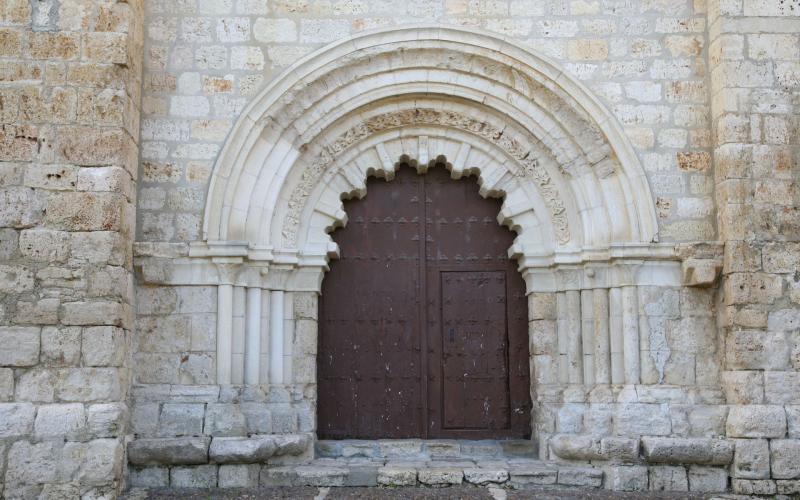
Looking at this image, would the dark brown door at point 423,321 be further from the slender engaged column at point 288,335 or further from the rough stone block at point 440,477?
the rough stone block at point 440,477

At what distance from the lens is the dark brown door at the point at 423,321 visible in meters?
6.89

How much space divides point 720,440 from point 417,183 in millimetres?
3000

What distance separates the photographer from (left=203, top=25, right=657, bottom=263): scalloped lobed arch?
6508 mm

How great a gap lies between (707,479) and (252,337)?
3.38 meters

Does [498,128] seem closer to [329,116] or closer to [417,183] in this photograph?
[417,183]

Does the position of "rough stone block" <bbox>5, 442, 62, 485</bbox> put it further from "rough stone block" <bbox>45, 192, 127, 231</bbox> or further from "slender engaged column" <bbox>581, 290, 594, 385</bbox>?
"slender engaged column" <bbox>581, 290, 594, 385</bbox>

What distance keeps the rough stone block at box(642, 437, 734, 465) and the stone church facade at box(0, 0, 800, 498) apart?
0.02m


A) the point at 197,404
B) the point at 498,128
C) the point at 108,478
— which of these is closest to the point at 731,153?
the point at 498,128

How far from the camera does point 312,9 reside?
670 centimetres

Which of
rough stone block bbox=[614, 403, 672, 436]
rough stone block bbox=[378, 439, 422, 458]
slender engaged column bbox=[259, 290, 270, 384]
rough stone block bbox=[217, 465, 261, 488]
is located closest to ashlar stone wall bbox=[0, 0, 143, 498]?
rough stone block bbox=[217, 465, 261, 488]

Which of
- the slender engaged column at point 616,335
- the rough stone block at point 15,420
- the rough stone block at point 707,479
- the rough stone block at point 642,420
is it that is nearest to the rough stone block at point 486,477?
the rough stone block at point 642,420

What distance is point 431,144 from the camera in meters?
7.00

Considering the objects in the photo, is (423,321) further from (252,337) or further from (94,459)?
(94,459)

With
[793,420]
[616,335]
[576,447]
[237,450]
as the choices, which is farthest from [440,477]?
[793,420]
